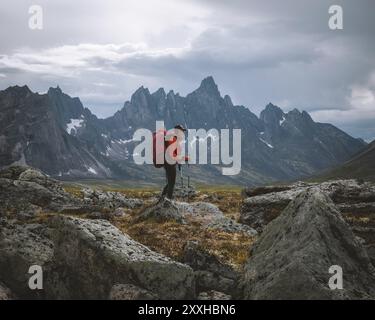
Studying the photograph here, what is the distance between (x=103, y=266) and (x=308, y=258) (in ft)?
27.8

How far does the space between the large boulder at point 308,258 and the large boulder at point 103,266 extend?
3142 millimetres

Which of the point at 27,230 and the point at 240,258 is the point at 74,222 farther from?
the point at 240,258

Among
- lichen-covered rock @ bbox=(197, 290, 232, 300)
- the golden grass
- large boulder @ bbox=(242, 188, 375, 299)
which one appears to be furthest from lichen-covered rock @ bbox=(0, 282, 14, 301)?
large boulder @ bbox=(242, 188, 375, 299)

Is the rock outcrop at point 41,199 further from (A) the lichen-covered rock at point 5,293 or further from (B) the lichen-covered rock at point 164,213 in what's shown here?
(A) the lichen-covered rock at point 5,293

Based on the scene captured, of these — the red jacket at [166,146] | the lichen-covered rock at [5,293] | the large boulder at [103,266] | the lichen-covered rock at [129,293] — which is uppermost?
the red jacket at [166,146]

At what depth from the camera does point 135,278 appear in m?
20.3

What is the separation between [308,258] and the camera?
1883 centimetres

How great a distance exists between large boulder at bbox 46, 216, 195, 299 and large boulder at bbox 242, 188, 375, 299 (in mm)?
3142

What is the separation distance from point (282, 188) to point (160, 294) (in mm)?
15927

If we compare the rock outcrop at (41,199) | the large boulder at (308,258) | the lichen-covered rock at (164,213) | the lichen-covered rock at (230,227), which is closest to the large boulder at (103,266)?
the large boulder at (308,258)

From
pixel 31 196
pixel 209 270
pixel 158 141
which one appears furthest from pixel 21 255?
pixel 31 196

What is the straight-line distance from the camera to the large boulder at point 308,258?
18312mm
